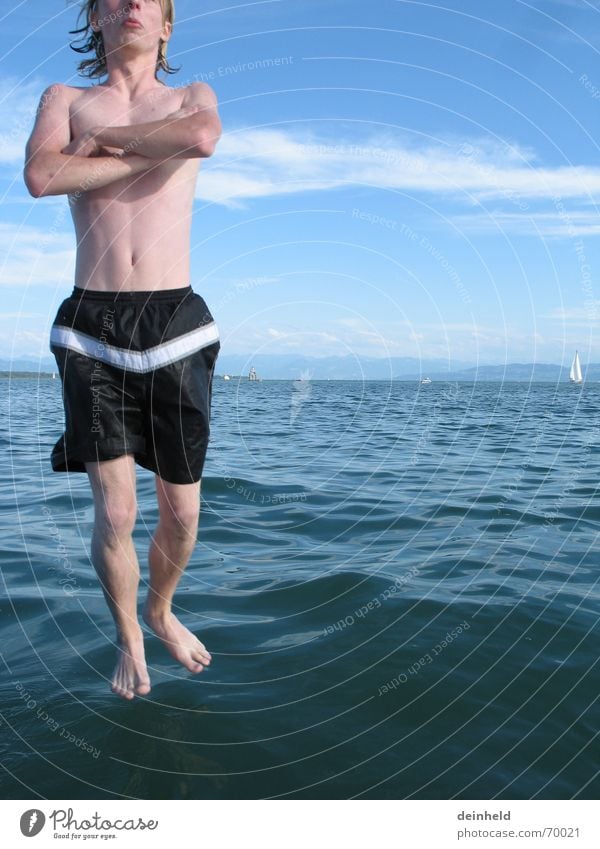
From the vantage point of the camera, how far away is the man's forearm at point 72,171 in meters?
3.80

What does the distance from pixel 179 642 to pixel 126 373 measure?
1.65 m

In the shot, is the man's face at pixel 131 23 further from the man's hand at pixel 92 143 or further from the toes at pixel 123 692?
the toes at pixel 123 692

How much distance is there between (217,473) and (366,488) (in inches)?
93.2

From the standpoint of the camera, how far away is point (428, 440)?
17.6 m

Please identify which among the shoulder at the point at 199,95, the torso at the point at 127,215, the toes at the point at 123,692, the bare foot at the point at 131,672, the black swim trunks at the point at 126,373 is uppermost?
the shoulder at the point at 199,95

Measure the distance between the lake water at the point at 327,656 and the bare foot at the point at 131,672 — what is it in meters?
0.13

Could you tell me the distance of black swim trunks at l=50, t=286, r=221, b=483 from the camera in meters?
4.05

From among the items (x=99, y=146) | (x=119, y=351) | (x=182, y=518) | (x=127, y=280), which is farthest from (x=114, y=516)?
(x=99, y=146)

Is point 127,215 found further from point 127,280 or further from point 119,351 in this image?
point 119,351

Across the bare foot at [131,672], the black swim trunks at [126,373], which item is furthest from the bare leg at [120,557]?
the black swim trunks at [126,373]

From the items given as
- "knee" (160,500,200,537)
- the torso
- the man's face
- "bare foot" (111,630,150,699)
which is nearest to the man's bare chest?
the torso

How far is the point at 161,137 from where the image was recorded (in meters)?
3.79

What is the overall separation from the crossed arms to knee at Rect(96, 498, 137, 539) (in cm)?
161

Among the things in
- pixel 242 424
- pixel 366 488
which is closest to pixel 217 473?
pixel 366 488
